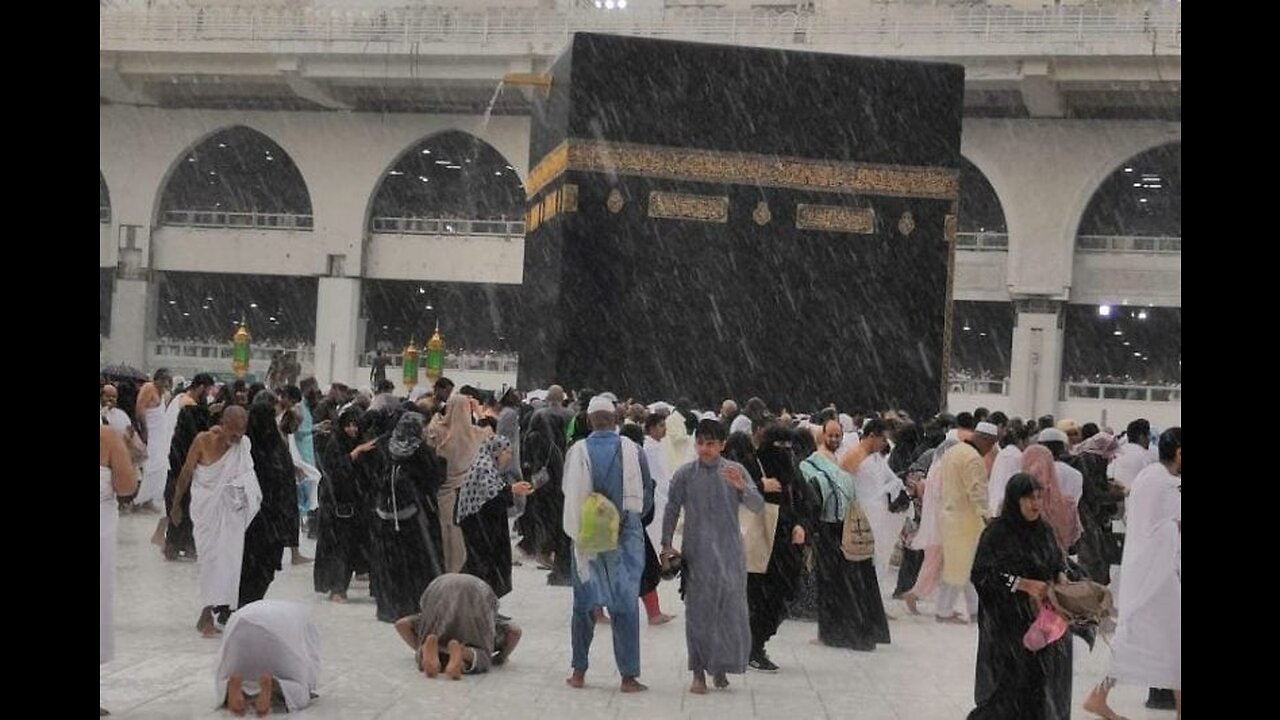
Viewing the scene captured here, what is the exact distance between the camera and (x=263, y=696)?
5.65 meters

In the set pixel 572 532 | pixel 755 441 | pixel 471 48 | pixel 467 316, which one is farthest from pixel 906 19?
pixel 572 532

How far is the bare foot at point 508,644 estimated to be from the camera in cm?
676

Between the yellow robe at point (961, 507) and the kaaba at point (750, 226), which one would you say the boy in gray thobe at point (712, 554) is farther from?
the kaaba at point (750, 226)

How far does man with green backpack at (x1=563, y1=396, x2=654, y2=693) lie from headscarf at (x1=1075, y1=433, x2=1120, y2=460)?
186 inches

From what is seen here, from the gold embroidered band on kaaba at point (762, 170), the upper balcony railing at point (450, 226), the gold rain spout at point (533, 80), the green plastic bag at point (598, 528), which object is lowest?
the green plastic bag at point (598, 528)

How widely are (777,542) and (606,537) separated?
1220 millimetres

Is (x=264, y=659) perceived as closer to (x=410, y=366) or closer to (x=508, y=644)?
(x=508, y=644)

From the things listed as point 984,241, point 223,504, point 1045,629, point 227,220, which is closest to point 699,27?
point 984,241

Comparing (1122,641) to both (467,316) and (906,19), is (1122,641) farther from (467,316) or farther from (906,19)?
(467,316)

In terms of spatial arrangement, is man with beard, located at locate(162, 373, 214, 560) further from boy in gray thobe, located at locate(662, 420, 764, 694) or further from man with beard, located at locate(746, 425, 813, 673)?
boy in gray thobe, located at locate(662, 420, 764, 694)

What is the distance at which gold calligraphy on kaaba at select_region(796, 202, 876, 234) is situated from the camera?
57.5ft

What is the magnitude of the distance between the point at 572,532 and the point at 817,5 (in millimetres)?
22001

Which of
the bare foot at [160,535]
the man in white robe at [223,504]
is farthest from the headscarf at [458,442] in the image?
the bare foot at [160,535]
